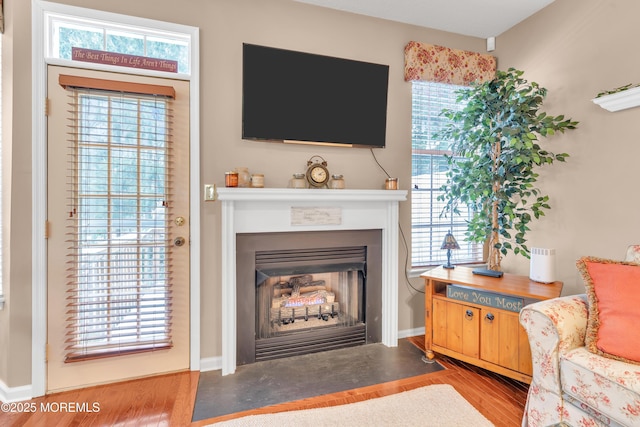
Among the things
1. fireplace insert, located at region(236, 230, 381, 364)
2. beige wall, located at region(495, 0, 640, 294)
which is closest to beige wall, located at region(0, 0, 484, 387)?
fireplace insert, located at region(236, 230, 381, 364)

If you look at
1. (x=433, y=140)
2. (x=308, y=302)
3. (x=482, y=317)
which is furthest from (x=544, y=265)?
(x=308, y=302)

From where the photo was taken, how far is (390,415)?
180cm

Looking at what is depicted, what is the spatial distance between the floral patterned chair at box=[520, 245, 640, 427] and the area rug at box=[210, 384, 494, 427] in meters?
0.33

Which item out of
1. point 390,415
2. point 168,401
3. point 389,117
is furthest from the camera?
point 389,117

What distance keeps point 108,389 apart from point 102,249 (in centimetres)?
93

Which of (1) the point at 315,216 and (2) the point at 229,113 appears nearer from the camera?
(2) the point at 229,113

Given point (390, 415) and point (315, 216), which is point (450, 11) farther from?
point (390, 415)

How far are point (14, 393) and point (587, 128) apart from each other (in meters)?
4.31

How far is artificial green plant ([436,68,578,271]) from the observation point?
7.75ft

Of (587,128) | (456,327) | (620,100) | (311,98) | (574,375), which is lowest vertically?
(456,327)

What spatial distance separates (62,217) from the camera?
2.03 metres

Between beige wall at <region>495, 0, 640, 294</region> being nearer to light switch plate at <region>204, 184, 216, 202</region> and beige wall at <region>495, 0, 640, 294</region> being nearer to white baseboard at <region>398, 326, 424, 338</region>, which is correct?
white baseboard at <region>398, 326, 424, 338</region>

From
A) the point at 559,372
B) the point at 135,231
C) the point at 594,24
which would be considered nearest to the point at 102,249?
the point at 135,231

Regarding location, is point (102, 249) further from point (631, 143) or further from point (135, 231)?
point (631, 143)
